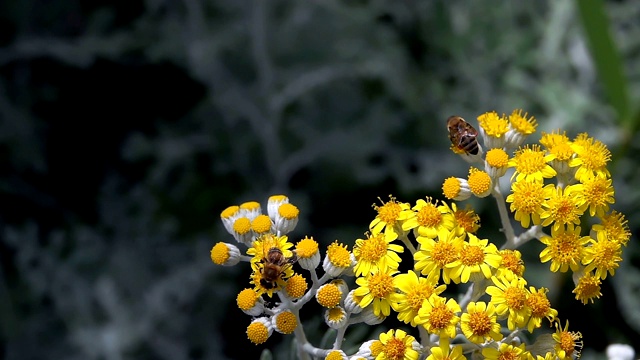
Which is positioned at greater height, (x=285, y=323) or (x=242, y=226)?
(x=242, y=226)

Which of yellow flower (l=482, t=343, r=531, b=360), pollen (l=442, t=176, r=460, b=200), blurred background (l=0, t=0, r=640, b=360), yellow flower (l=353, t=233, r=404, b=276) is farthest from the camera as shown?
blurred background (l=0, t=0, r=640, b=360)

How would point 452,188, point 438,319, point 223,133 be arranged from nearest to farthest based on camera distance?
point 438,319 → point 452,188 → point 223,133

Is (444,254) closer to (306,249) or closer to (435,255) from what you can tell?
(435,255)

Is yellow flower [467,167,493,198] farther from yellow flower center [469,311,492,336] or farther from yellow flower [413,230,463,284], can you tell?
yellow flower center [469,311,492,336]

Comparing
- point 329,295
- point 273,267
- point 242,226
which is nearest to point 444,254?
point 329,295

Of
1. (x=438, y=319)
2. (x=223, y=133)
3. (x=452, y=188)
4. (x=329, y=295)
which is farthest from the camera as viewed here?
(x=223, y=133)

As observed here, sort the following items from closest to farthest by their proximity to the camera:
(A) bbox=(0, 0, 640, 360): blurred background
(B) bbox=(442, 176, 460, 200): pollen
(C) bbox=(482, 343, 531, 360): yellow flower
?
(C) bbox=(482, 343, 531, 360): yellow flower → (B) bbox=(442, 176, 460, 200): pollen → (A) bbox=(0, 0, 640, 360): blurred background

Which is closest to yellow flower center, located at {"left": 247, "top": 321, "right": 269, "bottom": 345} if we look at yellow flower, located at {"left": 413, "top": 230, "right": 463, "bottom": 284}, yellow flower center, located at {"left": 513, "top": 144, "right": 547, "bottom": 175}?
yellow flower, located at {"left": 413, "top": 230, "right": 463, "bottom": 284}
